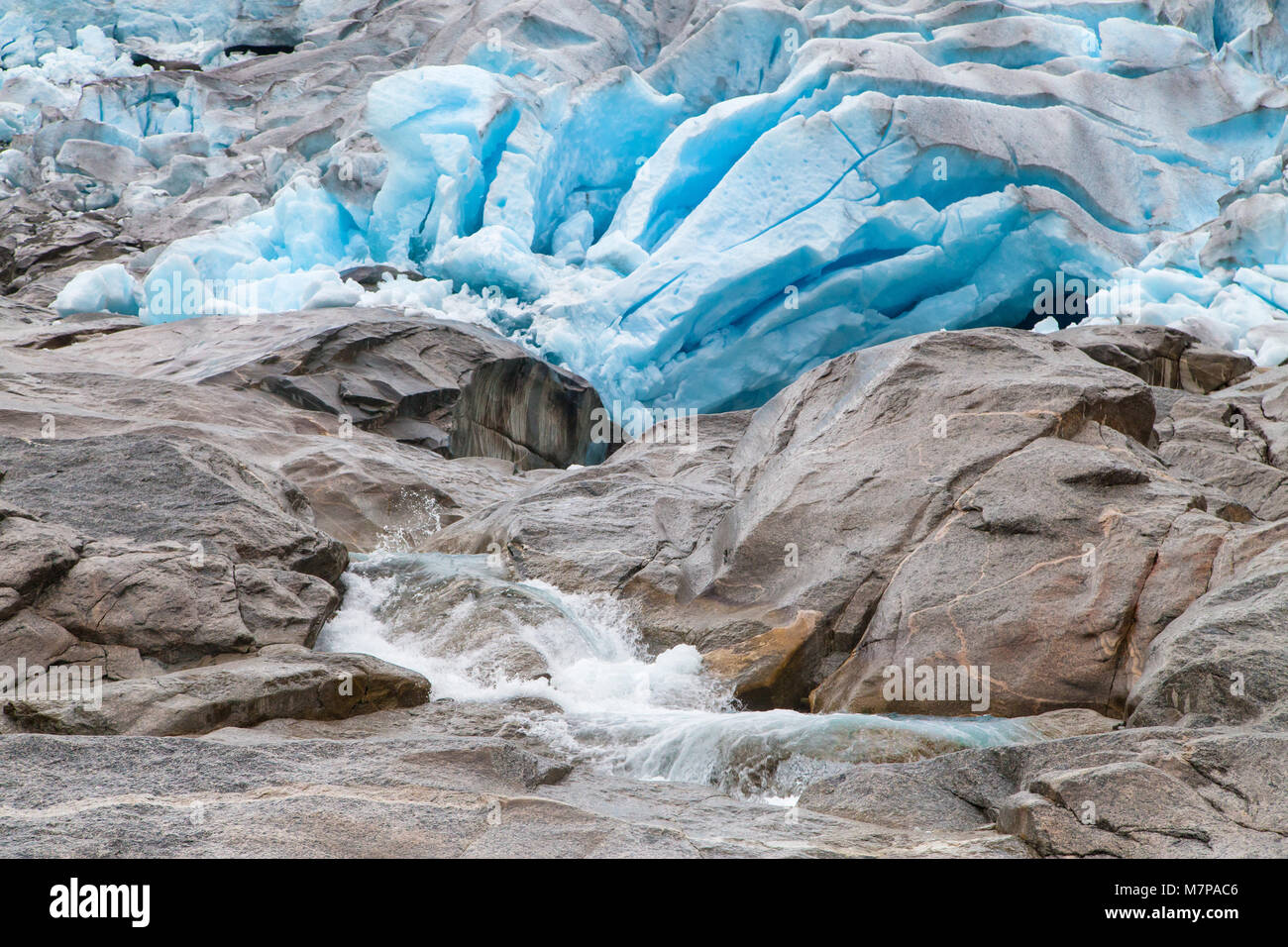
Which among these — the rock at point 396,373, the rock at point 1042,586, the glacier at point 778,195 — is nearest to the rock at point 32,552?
the rock at point 1042,586

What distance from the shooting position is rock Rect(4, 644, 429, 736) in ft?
13.1

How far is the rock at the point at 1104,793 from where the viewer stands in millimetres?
2766

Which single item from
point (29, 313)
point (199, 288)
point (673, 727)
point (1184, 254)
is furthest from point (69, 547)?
point (1184, 254)

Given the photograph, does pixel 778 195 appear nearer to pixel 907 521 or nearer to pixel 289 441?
pixel 289 441

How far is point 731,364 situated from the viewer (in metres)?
14.6

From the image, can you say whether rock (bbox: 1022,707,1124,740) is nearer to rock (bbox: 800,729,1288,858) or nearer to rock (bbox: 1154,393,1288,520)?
rock (bbox: 800,729,1288,858)

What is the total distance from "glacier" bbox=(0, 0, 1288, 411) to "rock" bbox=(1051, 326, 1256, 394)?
0.73 meters

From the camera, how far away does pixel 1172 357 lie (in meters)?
11.9

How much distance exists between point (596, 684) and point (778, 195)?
10.0 meters

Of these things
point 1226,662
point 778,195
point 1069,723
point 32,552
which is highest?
point 778,195

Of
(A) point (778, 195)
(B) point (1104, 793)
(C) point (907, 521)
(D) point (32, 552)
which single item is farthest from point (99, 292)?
(B) point (1104, 793)

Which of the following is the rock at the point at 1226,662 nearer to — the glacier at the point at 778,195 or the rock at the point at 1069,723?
the rock at the point at 1069,723

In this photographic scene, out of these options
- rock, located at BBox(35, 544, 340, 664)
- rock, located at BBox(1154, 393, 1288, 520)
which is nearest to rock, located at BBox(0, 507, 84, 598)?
rock, located at BBox(35, 544, 340, 664)

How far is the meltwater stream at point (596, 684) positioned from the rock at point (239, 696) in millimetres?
415
